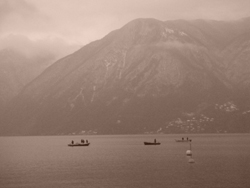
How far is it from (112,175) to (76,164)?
36.0 metres

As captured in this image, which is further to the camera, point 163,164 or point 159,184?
point 163,164

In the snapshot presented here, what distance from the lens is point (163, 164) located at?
150625 mm

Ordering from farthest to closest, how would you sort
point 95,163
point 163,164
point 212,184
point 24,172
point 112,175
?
point 95,163
point 163,164
point 24,172
point 112,175
point 212,184

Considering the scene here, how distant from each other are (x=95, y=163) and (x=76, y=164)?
7362 mm

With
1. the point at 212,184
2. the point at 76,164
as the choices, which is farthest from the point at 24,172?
the point at 212,184

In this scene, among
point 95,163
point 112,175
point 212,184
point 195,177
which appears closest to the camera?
point 212,184

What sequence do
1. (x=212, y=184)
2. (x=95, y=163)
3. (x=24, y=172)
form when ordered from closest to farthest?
1. (x=212, y=184)
2. (x=24, y=172)
3. (x=95, y=163)

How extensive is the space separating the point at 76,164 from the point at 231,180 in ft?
217

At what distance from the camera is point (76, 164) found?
159 metres

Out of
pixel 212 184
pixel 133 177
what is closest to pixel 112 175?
pixel 133 177

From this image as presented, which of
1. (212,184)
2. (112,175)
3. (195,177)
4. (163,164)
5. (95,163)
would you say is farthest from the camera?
(95,163)

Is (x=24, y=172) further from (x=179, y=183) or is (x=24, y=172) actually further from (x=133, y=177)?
(x=179, y=183)

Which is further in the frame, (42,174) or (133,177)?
(42,174)

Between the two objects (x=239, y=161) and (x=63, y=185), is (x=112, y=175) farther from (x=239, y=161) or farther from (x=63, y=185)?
(x=239, y=161)
